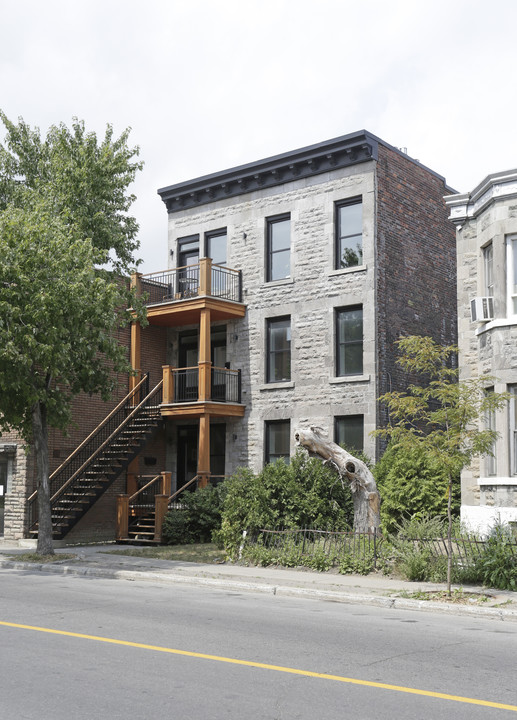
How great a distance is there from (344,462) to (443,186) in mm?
12676

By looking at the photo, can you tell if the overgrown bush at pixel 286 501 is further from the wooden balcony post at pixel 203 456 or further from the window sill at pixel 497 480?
the wooden balcony post at pixel 203 456

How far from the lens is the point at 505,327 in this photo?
1722 cm

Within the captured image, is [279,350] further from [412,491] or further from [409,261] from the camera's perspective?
[412,491]

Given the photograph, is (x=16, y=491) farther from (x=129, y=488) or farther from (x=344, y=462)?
(x=344, y=462)

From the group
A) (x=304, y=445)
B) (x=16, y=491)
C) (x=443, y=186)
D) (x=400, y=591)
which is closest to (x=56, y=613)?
(x=400, y=591)

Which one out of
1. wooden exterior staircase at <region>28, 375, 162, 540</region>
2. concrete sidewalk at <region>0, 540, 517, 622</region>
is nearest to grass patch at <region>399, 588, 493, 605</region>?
concrete sidewalk at <region>0, 540, 517, 622</region>

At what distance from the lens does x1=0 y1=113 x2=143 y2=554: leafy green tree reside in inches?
671

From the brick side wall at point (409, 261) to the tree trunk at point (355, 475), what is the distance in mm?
4723

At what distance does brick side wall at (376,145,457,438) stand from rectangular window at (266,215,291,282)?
327 centimetres

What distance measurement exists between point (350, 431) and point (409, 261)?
18.2 feet

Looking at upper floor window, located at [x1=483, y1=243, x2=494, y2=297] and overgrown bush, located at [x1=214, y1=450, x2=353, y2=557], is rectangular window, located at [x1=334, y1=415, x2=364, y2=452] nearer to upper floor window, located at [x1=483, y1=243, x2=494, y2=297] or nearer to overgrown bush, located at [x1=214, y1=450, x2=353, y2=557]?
overgrown bush, located at [x1=214, y1=450, x2=353, y2=557]

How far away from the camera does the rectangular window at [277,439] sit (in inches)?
984

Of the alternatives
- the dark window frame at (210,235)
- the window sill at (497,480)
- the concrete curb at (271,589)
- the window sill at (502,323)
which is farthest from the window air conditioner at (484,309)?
the dark window frame at (210,235)

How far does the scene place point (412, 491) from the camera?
1911 cm
